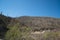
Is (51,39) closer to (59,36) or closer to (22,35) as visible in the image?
(59,36)

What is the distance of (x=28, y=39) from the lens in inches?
765

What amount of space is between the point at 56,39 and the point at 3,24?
557 inches

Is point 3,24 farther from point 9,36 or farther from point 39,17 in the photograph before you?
point 39,17

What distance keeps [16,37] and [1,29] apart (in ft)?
34.7

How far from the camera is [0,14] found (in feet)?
109

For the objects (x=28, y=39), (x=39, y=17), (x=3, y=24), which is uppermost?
(x=39, y=17)

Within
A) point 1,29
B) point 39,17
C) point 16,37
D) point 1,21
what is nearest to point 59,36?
point 16,37

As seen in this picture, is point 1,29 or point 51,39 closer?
point 51,39

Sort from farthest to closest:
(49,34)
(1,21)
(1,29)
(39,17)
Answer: (39,17), (1,21), (1,29), (49,34)

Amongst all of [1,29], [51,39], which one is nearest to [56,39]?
[51,39]

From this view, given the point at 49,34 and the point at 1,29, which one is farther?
the point at 1,29

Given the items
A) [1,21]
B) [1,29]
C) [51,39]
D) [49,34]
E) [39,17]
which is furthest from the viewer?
[39,17]

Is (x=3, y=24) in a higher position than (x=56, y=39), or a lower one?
higher

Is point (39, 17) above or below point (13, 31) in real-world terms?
above
